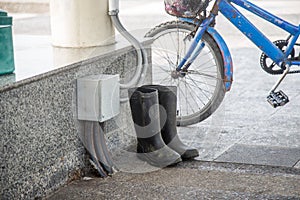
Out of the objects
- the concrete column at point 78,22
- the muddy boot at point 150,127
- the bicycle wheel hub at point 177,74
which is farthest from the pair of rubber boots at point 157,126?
the bicycle wheel hub at point 177,74

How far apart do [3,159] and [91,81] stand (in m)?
0.83

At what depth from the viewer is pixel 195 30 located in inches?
199

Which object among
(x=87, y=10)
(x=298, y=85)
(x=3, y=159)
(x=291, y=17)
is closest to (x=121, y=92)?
(x=87, y=10)

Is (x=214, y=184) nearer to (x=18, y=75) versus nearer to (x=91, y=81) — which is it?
(x=91, y=81)

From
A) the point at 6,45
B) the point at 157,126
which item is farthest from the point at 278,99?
the point at 6,45

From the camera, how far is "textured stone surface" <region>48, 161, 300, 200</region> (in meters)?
3.78

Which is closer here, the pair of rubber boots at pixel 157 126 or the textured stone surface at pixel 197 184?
the textured stone surface at pixel 197 184

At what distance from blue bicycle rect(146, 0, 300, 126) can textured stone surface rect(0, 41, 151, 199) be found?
2.95 ft

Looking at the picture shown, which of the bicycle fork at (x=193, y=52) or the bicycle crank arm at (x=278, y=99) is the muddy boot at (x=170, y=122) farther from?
the bicycle crank arm at (x=278, y=99)

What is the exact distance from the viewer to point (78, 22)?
Answer: 14.8 ft

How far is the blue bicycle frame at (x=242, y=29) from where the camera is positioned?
5008mm

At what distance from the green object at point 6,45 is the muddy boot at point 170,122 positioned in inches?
42.9

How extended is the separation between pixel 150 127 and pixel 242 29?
4.12 ft

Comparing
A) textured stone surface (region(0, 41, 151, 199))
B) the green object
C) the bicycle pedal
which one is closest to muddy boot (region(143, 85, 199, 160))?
textured stone surface (region(0, 41, 151, 199))
